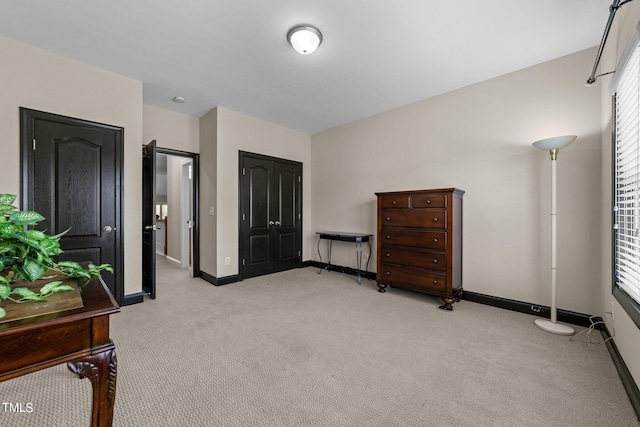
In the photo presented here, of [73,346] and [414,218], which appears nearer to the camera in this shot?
[73,346]

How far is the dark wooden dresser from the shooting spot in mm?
3090

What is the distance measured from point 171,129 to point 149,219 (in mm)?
1501

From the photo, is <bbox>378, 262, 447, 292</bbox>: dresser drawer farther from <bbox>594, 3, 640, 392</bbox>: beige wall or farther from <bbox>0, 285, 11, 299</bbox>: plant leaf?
<bbox>0, 285, 11, 299</bbox>: plant leaf

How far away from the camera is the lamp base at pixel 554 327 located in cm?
243

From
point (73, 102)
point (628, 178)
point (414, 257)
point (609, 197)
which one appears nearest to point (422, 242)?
point (414, 257)

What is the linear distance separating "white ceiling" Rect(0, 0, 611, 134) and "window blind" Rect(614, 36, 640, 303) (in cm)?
83

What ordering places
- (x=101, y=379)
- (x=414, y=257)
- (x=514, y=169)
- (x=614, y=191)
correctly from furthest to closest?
(x=414, y=257)
(x=514, y=169)
(x=614, y=191)
(x=101, y=379)

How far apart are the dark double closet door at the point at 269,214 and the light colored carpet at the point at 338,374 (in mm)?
1554

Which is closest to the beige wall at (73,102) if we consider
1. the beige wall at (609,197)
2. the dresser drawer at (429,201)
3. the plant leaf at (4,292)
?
the plant leaf at (4,292)

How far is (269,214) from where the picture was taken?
4758 millimetres

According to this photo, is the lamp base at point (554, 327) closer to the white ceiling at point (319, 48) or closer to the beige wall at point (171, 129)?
the white ceiling at point (319, 48)

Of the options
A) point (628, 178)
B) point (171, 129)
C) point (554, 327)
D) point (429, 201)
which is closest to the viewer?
point (628, 178)

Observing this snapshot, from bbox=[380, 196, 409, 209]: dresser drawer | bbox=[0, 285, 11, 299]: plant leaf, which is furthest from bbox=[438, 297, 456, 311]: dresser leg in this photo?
bbox=[0, 285, 11, 299]: plant leaf

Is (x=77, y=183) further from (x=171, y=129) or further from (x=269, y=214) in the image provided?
(x=269, y=214)
